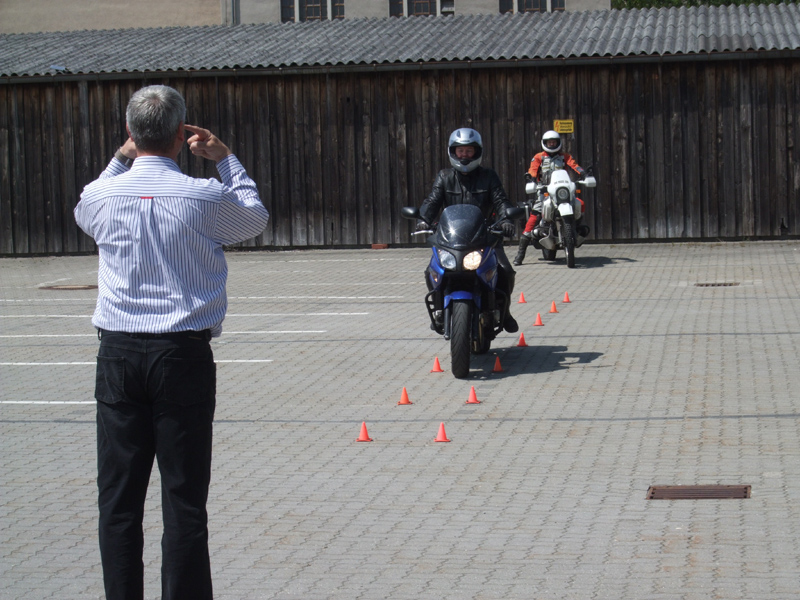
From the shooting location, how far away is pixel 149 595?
5.17m

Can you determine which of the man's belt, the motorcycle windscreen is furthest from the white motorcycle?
the man's belt

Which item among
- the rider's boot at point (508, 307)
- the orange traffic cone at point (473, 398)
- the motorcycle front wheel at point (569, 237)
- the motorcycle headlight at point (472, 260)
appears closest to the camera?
the orange traffic cone at point (473, 398)

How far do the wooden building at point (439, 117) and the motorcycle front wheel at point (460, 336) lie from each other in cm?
1297

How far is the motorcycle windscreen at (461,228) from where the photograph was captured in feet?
33.8

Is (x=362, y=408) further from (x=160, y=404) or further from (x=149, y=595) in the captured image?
(x=160, y=404)

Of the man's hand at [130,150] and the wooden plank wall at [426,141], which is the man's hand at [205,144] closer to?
the man's hand at [130,150]

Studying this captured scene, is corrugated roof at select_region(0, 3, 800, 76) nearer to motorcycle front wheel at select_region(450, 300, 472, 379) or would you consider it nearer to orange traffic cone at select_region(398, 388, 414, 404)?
motorcycle front wheel at select_region(450, 300, 472, 379)

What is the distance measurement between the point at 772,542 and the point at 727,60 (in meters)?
17.9

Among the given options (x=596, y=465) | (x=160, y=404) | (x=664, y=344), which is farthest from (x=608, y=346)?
(x=160, y=404)

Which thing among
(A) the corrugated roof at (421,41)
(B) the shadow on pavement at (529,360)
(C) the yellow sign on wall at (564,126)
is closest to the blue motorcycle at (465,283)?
(B) the shadow on pavement at (529,360)

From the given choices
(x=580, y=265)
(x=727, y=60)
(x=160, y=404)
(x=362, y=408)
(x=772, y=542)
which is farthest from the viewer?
(x=727, y=60)

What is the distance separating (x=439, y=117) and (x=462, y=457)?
16.2 m

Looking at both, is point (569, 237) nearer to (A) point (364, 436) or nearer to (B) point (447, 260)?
(B) point (447, 260)

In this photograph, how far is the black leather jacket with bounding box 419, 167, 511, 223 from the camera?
11.1 metres
